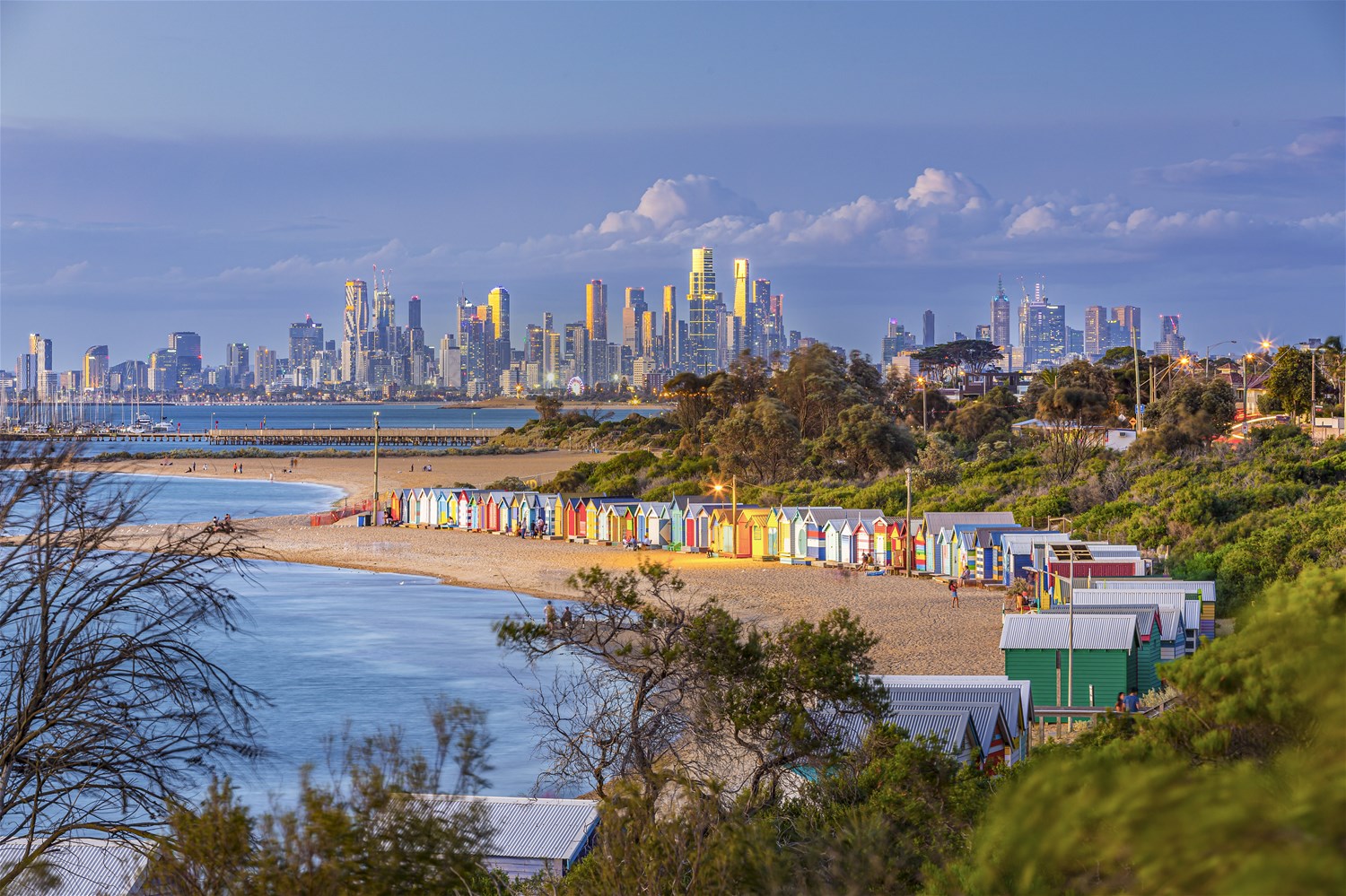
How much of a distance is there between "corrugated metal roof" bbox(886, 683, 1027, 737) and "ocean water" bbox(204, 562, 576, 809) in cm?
536

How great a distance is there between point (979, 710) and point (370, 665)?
1498 cm

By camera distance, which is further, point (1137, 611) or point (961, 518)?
point (961, 518)

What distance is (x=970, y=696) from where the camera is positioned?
575 inches

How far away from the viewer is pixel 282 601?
33531mm

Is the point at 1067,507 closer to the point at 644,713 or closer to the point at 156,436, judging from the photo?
the point at 644,713

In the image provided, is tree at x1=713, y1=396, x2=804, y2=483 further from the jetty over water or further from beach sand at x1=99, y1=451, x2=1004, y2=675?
the jetty over water

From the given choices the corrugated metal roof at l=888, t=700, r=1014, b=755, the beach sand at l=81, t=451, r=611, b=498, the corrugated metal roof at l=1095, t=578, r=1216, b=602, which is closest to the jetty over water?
the beach sand at l=81, t=451, r=611, b=498

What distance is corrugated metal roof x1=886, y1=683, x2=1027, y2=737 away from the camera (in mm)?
14305

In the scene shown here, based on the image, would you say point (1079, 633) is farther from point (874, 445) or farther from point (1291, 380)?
point (1291, 380)

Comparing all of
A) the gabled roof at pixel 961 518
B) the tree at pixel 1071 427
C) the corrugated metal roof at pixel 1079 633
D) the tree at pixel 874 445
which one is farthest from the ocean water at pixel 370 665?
the tree at pixel 1071 427

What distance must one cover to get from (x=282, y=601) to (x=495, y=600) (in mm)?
5884

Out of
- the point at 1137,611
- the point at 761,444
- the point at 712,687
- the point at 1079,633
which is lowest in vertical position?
the point at 1079,633

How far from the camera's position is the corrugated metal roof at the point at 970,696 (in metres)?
14.3

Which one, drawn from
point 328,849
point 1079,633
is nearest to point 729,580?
point 1079,633
